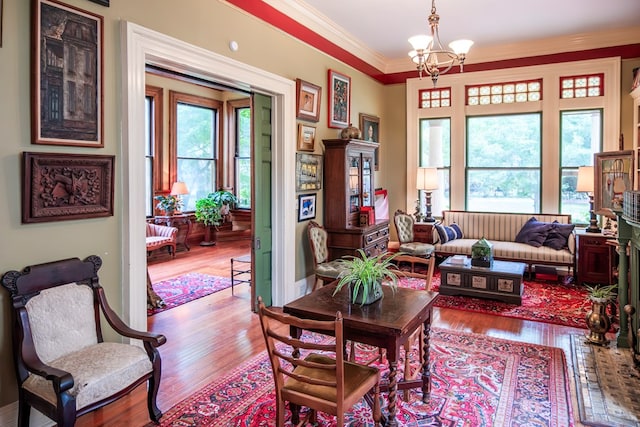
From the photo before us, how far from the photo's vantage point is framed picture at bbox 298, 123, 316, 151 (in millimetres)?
5152

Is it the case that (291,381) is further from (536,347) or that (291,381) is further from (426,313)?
(536,347)

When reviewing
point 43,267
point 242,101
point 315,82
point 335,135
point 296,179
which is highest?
point 242,101

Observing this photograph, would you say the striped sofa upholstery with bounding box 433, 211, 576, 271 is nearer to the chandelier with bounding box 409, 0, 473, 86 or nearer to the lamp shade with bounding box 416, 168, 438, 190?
the lamp shade with bounding box 416, 168, 438, 190

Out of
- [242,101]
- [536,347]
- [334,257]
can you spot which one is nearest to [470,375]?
[536,347]

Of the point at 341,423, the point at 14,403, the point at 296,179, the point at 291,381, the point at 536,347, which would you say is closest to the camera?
the point at 341,423

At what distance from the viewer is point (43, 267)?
2568mm

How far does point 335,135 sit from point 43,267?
13.7 feet

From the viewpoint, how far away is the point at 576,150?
21.7ft

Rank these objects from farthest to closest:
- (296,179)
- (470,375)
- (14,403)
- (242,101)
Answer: (242,101) < (296,179) < (470,375) < (14,403)

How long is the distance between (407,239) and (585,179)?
2.64 meters

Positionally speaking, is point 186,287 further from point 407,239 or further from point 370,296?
point 370,296

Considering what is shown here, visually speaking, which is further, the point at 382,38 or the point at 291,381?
the point at 382,38

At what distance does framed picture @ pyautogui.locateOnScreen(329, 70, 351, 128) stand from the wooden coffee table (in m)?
2.42

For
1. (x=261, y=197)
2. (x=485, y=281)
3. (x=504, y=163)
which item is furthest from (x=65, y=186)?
(x=504, y=163)
